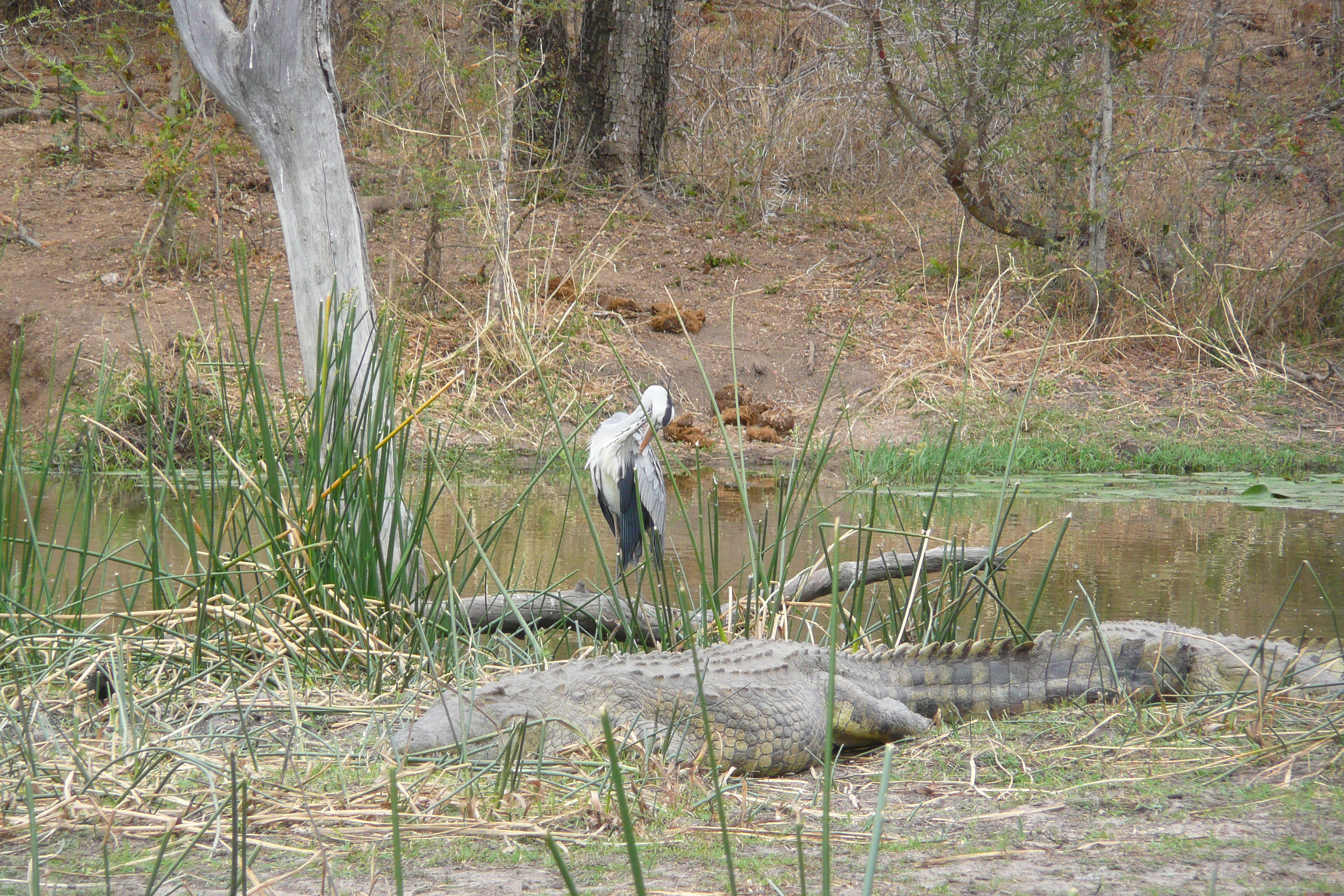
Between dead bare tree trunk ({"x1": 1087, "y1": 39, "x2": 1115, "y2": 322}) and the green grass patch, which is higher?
dead bare tree trunk ({"x1": 1087, "y1": 39, "x2": 1115, "y2": 322})

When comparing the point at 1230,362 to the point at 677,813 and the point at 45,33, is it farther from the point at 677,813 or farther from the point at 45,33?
the point at 45,33

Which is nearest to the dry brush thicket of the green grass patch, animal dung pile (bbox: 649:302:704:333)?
animal dung pile (bbox: 649:302:704:333)

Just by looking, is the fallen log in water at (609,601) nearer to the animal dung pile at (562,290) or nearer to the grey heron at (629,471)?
the grey heron at (629,471)

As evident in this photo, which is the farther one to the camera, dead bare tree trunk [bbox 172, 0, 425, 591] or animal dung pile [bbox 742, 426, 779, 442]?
animal dung pile [bbox 742, 426, 779, 442]

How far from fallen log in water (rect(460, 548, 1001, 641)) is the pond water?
0.08m

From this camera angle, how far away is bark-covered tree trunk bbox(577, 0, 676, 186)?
10930 millimetres

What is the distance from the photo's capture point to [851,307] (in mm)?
9273

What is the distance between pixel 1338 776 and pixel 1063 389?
21.8 feet

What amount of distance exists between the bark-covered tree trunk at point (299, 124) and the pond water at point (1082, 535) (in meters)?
0.85

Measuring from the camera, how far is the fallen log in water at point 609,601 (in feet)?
10.1

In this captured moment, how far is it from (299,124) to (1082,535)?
13.3ft

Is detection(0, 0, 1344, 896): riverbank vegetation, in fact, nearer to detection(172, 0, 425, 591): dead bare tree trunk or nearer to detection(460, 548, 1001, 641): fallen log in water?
detection(460, 548, 1001, 641): fallen log in water

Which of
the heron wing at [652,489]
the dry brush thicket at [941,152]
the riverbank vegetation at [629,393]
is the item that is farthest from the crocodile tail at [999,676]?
the dry brush thicket at [941,152]

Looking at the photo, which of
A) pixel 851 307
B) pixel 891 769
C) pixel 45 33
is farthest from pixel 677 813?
pixel 45 33
